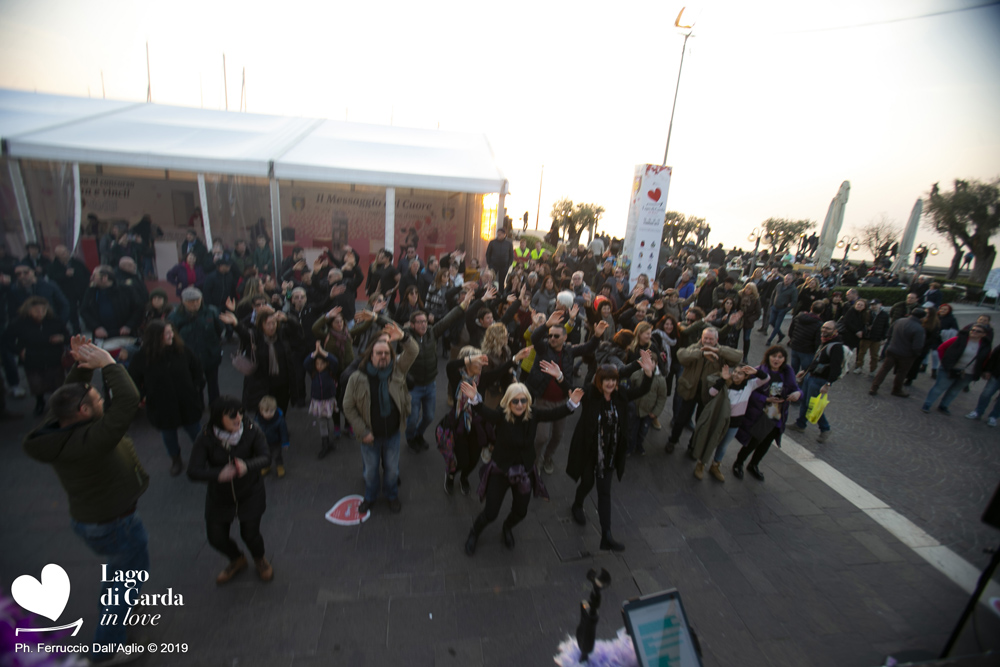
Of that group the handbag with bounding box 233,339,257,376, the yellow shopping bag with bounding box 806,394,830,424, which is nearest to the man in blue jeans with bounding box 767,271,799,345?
the yellow shopping bag with bounding box 806,394,830,424

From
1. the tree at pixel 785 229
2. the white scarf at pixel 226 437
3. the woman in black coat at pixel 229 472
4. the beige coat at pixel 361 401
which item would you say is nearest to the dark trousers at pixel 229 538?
the woman in black coat at pixel 229 472

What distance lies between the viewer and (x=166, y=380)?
4328 millimetres

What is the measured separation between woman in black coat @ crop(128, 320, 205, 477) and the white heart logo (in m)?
1.54

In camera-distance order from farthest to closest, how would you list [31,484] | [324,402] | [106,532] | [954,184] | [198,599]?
[324,402], [31,484], [198,599], [954,184], [106,532]

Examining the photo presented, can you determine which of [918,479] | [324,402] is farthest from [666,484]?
[324,402]

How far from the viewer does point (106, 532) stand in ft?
9.02

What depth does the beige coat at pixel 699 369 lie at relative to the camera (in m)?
5.34

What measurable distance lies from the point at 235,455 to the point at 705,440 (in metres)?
4.83

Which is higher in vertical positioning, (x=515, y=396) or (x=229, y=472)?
(x=515, y=396)

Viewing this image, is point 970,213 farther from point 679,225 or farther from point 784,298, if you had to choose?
point 679,225

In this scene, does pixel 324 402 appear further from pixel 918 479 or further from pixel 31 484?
pixel 918 479

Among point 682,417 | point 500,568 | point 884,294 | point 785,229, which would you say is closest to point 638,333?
point 682,417

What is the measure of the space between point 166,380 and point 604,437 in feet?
13.6

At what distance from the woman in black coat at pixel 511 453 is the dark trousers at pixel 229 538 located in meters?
1.64
